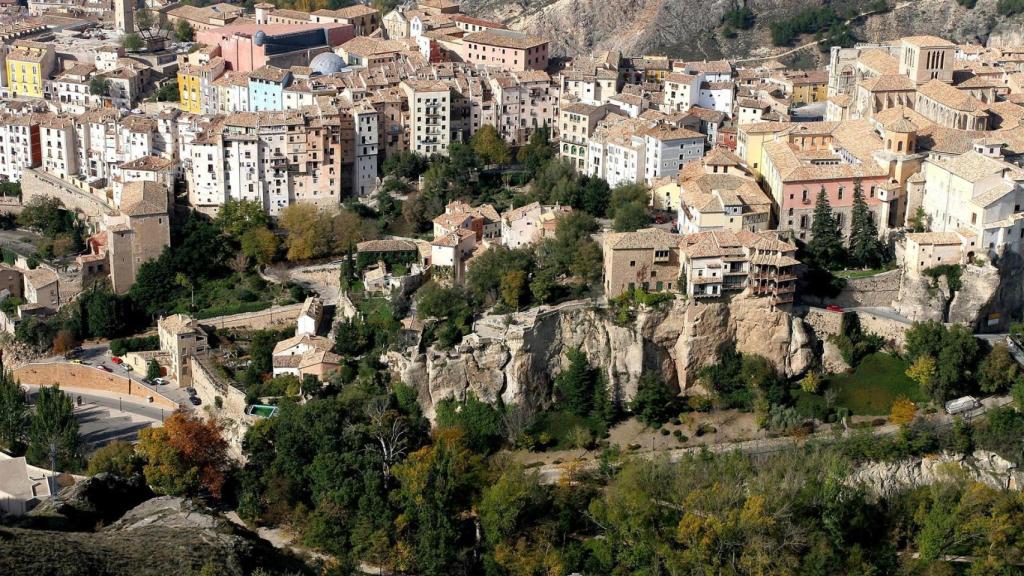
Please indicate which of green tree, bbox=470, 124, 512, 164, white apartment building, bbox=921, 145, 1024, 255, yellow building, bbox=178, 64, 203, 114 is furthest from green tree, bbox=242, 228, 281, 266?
white apartment building, bbox=921, 145, 1024, 255

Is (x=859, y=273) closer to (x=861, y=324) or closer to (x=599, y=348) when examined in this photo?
(x=861, y=324)

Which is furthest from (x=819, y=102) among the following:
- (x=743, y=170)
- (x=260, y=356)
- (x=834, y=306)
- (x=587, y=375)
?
(x=260, y=356)

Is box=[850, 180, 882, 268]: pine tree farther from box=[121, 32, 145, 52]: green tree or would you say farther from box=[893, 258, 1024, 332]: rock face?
box=[121, 32, 145, 52]: green tree

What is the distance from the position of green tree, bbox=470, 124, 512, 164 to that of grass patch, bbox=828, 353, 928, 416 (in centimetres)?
1235

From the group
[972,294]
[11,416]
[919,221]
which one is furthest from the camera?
[919,221]

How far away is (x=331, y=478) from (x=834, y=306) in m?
11.8

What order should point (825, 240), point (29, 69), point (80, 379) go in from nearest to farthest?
point (825, 240) < point (80, 379) < point (29, 69)

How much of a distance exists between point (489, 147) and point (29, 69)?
15.7m

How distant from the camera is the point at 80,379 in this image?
122 ft

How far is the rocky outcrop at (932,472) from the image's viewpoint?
31.7m

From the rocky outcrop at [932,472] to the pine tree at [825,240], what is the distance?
5695 mm

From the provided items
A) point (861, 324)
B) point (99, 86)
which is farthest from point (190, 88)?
point (861, 324)

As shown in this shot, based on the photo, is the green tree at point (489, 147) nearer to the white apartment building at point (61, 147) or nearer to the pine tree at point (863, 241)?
the pine tree at point (863, 241)

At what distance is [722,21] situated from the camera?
2356 inches
